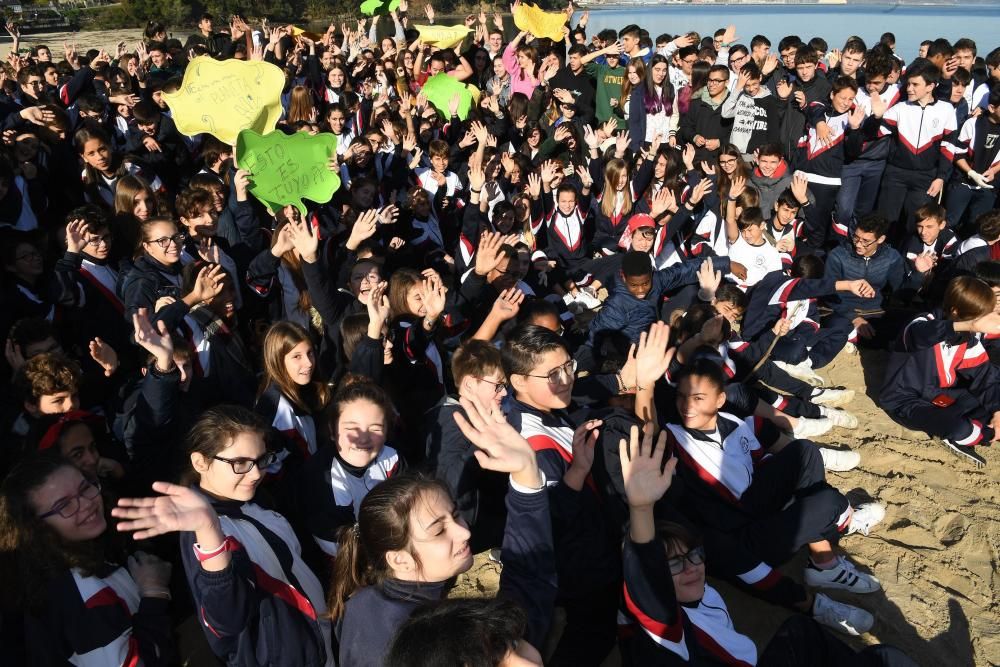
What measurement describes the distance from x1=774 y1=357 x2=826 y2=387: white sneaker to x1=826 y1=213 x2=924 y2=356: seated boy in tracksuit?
17.3 inches

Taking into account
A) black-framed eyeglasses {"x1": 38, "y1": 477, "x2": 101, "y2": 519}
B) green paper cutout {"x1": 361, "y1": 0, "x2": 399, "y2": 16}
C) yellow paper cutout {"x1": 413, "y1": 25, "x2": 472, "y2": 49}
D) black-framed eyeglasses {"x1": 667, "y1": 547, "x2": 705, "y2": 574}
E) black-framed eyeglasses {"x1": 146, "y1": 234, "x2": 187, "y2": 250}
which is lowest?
black-framed eyeglasses {"x1": 667, "y1": 547, "x2": 705, "y2": 574}

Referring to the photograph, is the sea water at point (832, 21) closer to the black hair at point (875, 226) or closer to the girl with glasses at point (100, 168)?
the black hair at point (875, 226)

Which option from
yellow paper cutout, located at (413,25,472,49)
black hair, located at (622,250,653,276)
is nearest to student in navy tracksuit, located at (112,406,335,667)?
black hair, located at (622,250,653,276)

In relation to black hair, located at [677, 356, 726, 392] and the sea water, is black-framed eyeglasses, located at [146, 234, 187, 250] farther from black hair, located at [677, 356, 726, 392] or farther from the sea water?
the sea water

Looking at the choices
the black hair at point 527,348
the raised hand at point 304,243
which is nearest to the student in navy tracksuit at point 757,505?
the black hair at point 527,348

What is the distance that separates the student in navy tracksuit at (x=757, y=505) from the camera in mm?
3182

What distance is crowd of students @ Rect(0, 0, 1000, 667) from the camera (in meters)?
2.13

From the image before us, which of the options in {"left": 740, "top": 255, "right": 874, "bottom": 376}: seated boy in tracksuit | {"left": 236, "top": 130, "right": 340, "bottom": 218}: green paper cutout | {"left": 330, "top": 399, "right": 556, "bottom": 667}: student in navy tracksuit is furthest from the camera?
{"left": 740, "top": 255, "right": 874, "bottom": 376}: seated boy in tracksuit

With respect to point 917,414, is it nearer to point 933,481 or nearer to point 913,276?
point 933,481

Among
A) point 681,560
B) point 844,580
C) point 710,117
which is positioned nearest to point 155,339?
point 681,560

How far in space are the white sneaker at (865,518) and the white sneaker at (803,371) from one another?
1.71 meters

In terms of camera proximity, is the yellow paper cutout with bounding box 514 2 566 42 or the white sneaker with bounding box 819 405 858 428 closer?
the white sneaker with bounding box 819 405 858 428

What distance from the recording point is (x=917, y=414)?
4.48 meters

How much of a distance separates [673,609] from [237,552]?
4.66 feet
